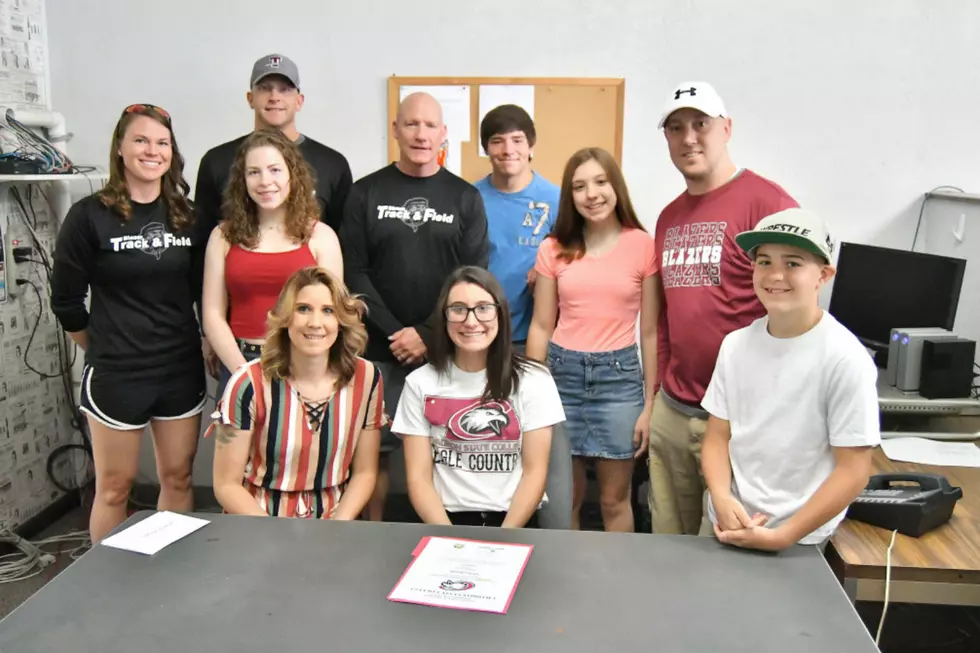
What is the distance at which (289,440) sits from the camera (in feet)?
6.63

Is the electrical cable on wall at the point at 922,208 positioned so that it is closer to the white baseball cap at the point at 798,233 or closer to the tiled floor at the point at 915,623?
the tiled floor at the point at 915,623

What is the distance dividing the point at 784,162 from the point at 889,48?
1.97 feet

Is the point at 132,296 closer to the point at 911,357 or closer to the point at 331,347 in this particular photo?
the point at 331,347

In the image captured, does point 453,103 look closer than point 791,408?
No

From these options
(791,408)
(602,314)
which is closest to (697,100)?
(602,314)

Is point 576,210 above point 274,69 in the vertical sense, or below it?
below

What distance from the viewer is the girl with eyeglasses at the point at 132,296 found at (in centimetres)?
236

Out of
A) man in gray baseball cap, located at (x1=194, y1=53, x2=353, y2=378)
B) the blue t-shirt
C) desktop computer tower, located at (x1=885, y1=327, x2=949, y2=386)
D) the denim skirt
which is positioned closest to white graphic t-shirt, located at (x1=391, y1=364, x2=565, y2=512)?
the denim skirt

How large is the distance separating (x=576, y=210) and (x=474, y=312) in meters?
0.59

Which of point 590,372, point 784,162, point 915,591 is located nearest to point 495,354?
point 590,372

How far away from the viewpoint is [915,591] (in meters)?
1.77

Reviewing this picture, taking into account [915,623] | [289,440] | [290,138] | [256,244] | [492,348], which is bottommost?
[915,623]

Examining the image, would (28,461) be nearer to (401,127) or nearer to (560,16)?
(401,127)

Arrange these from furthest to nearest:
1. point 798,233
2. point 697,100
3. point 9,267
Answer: point 9,267 < point 697,100 < point 798,233
